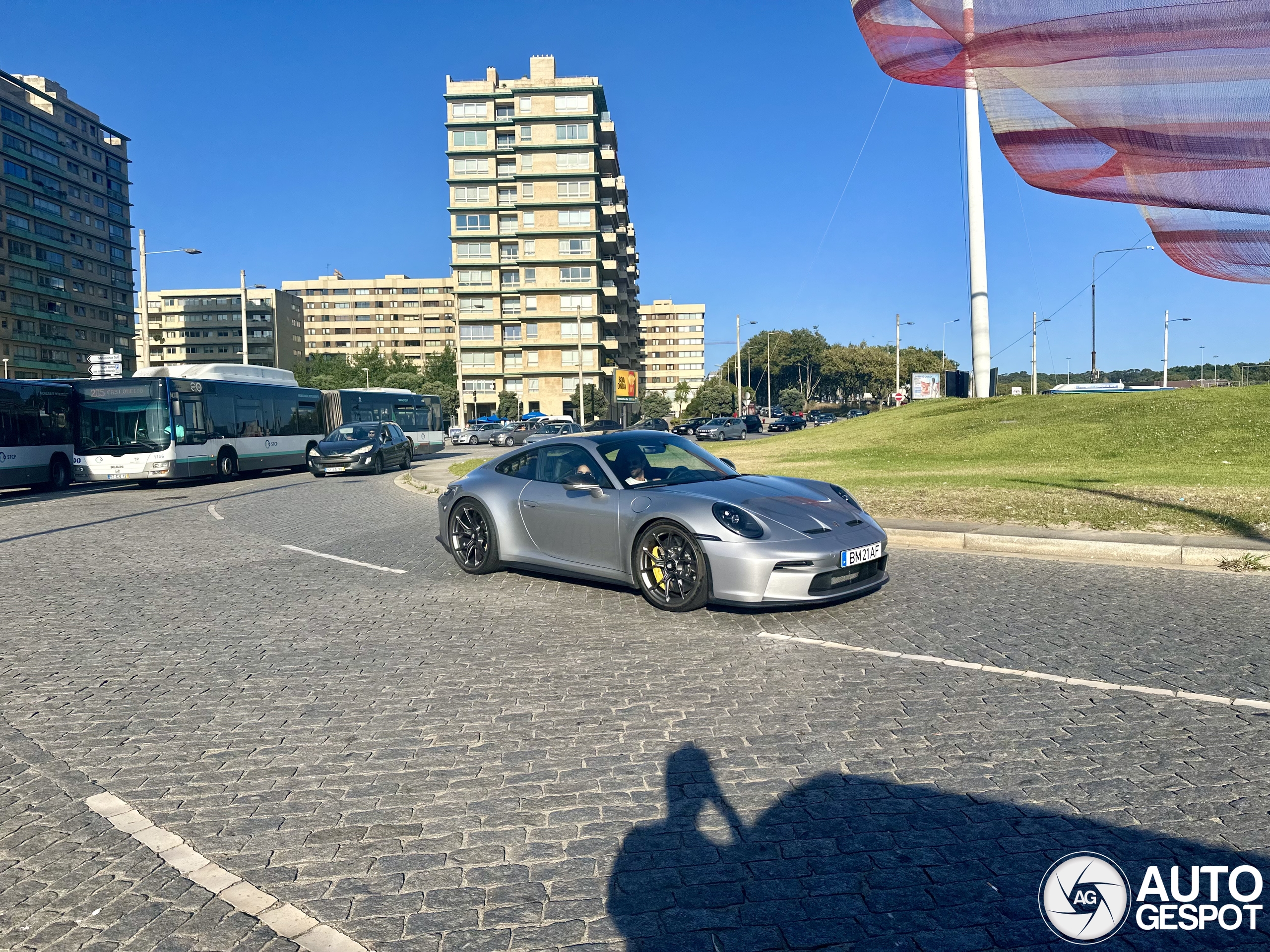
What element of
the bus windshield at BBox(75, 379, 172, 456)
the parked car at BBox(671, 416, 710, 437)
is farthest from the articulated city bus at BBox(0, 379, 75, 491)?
the parked car at BBox(671, 416, 710, 437)

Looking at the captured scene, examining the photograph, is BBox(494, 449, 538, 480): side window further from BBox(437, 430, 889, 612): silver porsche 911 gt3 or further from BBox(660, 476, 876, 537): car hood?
BBox(660, 476, 876, 537): car hood

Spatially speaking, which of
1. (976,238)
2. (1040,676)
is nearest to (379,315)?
(976,238)

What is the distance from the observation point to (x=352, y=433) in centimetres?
2562

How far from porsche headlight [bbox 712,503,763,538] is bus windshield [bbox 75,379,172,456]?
19606 millimetres

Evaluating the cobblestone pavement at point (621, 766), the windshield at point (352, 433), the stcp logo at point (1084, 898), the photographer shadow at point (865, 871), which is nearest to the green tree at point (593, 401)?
the windshield at point (352, 433)

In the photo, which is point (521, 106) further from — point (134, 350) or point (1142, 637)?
point (1142, 637)

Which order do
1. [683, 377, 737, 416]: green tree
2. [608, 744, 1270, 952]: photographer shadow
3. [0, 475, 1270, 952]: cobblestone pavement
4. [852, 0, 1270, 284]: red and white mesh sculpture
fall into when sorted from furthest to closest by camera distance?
1. [683, 377, 737, 416]: green tree
2. [852, 0, 1270, 284]: red and white mesh sculpture
3. [0, 475, 1270, 952]: cobblestone pavement
4. [608, 744, 1270, 952]: photographer shadow

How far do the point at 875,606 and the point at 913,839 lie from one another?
3786 mm

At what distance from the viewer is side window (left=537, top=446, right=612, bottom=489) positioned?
7.27 m

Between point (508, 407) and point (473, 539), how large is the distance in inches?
3068

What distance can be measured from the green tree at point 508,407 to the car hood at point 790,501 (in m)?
78.8

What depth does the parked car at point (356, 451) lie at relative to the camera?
25.0 m

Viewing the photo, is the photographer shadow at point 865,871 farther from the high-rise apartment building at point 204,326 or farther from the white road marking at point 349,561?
the high-rise apartment building at point 204,326

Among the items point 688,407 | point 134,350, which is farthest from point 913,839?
point 134,350
